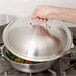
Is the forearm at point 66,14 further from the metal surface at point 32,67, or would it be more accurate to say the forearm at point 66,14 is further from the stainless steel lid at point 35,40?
the metal surface at point 32,67

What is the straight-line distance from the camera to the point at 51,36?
0.89 m

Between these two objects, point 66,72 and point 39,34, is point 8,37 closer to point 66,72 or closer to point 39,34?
point 39,34

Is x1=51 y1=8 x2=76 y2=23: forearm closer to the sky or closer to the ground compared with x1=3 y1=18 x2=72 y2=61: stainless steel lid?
closer to the sky

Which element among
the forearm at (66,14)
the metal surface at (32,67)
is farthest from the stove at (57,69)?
the forearm at (66,14)

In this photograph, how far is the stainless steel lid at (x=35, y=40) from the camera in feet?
2.76

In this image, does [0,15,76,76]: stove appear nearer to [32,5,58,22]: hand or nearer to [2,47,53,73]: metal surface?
[2,47,53,73]: metal surface

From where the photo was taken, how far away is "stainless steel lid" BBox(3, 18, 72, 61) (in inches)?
33.1

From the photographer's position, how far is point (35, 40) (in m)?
0.86

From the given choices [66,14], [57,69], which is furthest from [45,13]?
[57,69]

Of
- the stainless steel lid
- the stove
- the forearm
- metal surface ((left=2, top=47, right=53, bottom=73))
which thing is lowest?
the stove

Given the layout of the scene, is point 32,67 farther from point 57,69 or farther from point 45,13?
point 45,13

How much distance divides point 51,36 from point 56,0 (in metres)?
0.42

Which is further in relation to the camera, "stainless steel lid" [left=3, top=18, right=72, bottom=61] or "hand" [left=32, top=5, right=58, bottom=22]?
"hand" [left=32, top=5, right=58, bottom=22]

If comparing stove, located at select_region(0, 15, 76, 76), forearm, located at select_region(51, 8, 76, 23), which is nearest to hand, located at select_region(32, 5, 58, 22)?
forearm, located at select_region(51, 8, 76, 23)
